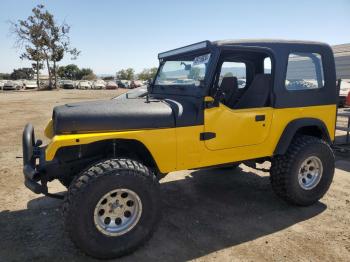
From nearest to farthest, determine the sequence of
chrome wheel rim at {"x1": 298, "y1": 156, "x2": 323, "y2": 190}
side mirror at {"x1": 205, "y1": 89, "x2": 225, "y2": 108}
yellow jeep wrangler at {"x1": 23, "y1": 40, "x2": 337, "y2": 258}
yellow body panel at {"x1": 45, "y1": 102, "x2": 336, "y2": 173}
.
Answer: yellow jeep wrangler at {"x1": 23, "y1": 40, "x2": 337, "y2": 258} → yellow body panel at {"x1": 45, "y1": 102, "x2": 336, "y2": 173} → side mirror at {"x1": 205, "y1": 89, "x2": 225, "y2": 108} → chrome wheel rim at {"x1": 298, "y1": 156, "x2": 323, "y2": 190}

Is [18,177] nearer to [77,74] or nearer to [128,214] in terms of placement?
[128,214]

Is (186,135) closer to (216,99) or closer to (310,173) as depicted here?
(216,99)

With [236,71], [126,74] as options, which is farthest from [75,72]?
[236,71]

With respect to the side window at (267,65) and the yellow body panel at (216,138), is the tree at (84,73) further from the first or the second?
the yellow body panel at (216,138)

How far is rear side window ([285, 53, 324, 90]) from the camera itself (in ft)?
14.0

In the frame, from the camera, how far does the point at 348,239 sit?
3.65 m

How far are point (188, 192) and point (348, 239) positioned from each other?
2.23m

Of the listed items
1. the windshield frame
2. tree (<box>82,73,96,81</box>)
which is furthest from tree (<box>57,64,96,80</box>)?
the windshield frame

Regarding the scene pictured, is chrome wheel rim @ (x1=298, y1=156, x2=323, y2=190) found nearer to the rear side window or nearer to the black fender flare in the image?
the black fender flare

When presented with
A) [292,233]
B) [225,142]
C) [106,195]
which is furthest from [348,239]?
[106,195]

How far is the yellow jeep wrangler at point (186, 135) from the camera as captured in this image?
315 centimetres

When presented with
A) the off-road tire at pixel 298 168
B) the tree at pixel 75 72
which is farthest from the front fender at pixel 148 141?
the tree at pixel 75 72

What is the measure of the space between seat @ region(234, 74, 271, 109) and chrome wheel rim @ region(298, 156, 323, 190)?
39.9 inches

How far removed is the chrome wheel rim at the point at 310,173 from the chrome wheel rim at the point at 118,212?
7.64 feet
